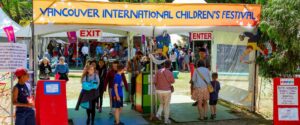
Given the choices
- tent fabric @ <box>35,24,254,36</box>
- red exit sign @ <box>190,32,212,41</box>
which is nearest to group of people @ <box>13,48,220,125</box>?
tent fabric @ <box>35,24,254,36</box>

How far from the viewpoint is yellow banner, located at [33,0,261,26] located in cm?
922

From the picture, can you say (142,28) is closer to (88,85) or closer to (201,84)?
(201,84)

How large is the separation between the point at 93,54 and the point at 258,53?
21.7 metres

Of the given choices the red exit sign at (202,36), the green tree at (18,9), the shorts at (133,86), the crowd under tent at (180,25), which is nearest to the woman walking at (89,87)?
the crowd under tent at (180,25)

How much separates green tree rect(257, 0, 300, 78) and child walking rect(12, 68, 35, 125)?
5.61 metres

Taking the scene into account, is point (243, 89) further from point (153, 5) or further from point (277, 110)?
point (153, 5)

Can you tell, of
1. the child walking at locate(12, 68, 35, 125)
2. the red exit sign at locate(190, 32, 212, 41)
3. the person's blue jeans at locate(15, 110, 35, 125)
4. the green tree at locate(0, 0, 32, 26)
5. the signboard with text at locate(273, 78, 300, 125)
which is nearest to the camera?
the child walking at locate(12, 68, 35, 125)

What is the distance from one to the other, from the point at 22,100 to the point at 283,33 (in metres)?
5.86

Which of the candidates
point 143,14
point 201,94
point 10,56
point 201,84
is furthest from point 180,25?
point 10,56

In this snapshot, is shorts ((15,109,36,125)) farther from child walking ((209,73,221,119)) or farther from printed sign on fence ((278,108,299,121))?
printed sign on fence ((278,108,299,121))

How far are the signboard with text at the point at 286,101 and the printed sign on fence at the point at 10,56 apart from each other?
5.39 meters

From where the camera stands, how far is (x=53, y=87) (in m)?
8.62

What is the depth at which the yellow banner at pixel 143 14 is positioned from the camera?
922cm

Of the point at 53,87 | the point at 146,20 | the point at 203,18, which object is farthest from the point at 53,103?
the point at 203,18
